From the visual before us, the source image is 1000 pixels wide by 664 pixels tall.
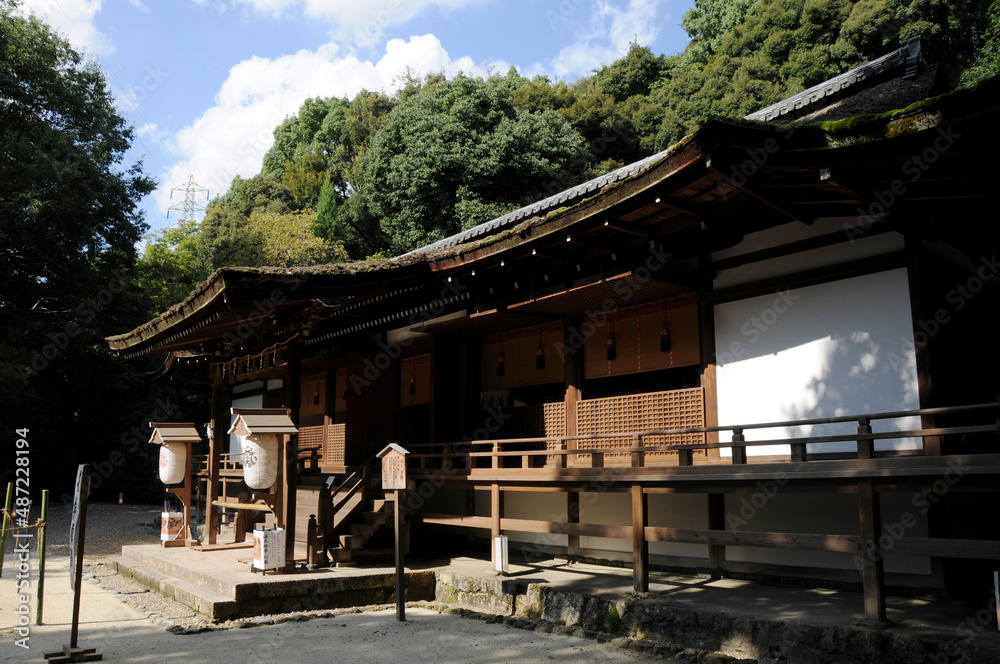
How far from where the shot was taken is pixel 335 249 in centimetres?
3341

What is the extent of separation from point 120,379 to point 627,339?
74.5ft

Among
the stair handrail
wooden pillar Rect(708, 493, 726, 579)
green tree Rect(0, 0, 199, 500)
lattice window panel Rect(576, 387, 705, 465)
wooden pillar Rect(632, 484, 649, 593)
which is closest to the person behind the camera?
wooden pillar Rect(632, 484, 649, 593)

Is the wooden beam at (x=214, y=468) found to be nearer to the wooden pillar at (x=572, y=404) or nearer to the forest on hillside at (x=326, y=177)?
the wooden pillar at (x=572, y=404)

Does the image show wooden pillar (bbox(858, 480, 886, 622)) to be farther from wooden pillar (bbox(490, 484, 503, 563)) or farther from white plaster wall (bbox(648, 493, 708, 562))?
wooden pillar (bbox(490, 484, 503, 563))

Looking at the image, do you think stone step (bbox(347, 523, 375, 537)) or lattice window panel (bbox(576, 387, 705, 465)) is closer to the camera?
lattice window panel (bbox(576, 387, 705, 465))

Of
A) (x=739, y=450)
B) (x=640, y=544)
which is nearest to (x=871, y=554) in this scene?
(x=739, y=450)

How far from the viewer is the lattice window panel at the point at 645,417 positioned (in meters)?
9.03

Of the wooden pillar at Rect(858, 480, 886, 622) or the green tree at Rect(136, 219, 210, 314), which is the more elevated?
the green tree at Rect(136, 219, 210, 314)

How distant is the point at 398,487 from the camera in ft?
27.1

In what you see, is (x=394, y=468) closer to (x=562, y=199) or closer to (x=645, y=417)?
(x=645, y=417)

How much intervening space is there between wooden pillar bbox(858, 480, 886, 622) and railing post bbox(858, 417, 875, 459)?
0.23 metres

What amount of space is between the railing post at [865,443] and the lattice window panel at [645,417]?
8.73ft

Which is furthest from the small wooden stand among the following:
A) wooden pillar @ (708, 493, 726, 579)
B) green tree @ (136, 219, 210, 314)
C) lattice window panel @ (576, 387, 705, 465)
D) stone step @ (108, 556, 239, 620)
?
green tree @ (136, 219, 210, 314)

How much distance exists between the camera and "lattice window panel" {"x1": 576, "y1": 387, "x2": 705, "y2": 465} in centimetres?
903
